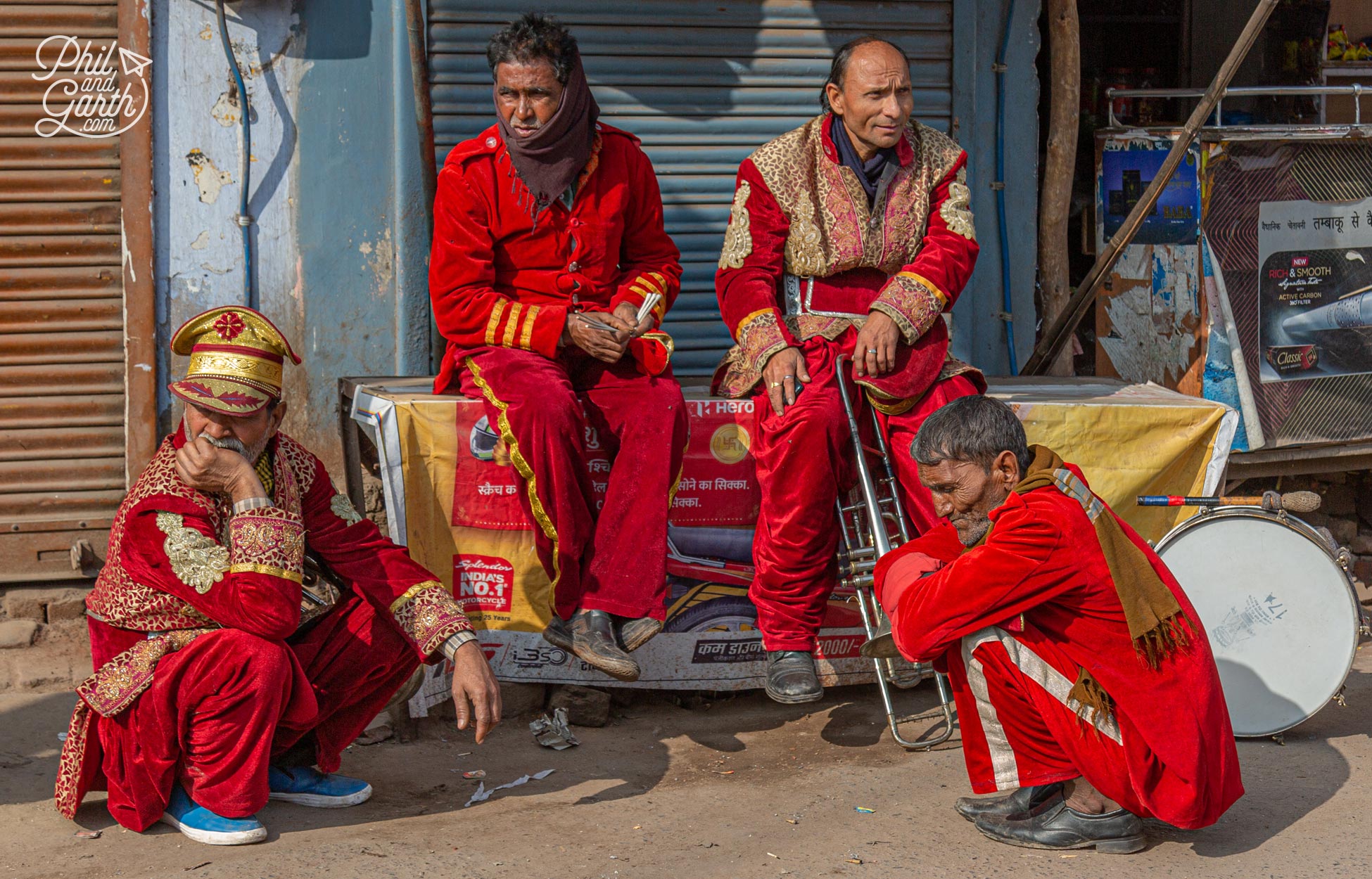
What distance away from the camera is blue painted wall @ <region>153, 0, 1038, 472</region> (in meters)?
→ 4.86

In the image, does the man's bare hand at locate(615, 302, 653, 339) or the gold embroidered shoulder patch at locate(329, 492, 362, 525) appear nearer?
the gold embroidered shoulder patch at locate(329, 492, 362, 525)

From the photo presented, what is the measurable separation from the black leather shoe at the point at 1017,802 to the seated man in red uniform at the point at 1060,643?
52mm

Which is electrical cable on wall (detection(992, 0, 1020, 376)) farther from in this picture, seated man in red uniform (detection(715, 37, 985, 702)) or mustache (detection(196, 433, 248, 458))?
mustache (detection(196, 433, 248, 458))

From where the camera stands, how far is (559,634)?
12.7 ft

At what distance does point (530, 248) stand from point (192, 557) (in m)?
1.58

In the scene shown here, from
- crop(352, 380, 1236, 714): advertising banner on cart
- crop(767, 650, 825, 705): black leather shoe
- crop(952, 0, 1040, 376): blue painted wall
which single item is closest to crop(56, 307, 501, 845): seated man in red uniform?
crop(352, 380, 1236, 714): advertising banner on cart

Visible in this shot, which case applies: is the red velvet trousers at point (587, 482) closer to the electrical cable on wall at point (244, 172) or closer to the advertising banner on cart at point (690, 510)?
the advertising banner on cart at point (690, 510)

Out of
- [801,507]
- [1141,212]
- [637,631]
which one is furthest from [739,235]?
[1141,212]

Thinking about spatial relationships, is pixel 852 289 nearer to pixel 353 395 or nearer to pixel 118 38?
pixel 353 395

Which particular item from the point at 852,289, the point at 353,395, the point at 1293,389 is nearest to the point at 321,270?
the point at 353,395

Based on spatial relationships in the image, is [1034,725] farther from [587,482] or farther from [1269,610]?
[587,482]

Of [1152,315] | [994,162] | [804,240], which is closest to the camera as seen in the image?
[804,240]

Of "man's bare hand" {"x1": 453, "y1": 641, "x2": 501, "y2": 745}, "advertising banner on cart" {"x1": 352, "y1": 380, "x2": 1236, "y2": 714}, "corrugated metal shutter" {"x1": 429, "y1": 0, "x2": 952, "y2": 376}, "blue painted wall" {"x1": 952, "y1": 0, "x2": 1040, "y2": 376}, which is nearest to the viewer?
"man's bare hand" {"x1": 453, "y1": 641, "x2": 501, "y2": 745}

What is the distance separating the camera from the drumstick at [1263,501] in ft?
12.4
